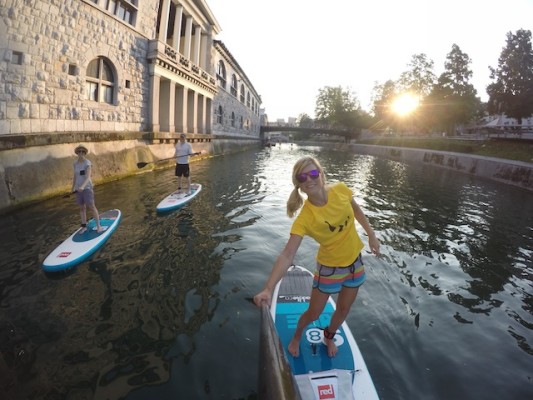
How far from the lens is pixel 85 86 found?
496 inches

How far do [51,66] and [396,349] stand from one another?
13.6m

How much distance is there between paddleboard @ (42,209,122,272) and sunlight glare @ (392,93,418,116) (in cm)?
5647

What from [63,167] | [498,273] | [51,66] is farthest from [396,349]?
[51,66]

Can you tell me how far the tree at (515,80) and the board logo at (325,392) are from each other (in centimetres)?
4708

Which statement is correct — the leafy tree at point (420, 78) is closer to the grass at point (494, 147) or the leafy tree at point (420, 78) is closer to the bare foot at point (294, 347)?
the grass at point (494, 147)

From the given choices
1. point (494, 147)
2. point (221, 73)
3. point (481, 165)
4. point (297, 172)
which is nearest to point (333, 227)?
point (297, 172)

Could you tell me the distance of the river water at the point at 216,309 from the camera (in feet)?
9.82

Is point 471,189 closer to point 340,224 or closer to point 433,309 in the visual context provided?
point 433,309

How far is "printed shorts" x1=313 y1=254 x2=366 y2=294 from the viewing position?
2791 mm

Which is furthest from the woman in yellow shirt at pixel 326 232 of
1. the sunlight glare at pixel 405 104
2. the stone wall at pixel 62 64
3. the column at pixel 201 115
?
the sunlight glare at pixel 405 104

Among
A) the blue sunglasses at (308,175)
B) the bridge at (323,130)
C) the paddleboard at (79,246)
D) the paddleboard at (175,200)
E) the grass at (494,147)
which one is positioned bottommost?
the paddleboard at (79,246)

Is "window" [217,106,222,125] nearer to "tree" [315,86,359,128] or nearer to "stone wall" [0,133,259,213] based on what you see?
"stone wall" [0,133,259,213]

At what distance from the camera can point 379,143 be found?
4719 cm

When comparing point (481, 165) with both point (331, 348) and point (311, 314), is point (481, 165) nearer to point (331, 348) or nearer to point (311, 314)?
point (331, 348)
